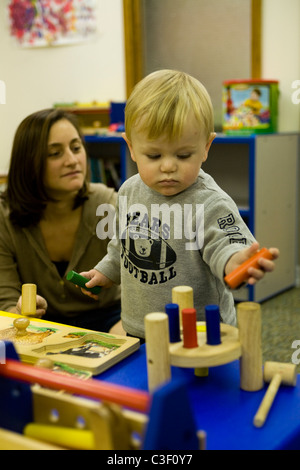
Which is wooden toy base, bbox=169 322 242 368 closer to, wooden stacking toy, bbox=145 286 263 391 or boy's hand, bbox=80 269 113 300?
wooden stacking toy, bbox=145 286 263 391

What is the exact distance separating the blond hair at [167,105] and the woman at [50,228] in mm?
575

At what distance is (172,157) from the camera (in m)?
0.81

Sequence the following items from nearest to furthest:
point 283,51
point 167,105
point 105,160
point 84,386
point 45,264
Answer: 1. point 84,386
2. point 167,105
3. point 45,264
4. point 283,51
5. point 105,160

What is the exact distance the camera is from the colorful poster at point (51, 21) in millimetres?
3270

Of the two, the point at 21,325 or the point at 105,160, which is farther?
the point at 105,160

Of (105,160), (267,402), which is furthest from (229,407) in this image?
(105,160)

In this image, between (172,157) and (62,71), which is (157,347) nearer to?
(172,157)

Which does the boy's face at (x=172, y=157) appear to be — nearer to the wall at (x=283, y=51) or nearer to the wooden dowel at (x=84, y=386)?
the wooden dowel at (x=84, y=386)

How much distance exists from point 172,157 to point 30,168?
26.6 inches

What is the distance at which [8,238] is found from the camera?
1394 mm

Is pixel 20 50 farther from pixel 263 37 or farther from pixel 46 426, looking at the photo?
pixel 46 426

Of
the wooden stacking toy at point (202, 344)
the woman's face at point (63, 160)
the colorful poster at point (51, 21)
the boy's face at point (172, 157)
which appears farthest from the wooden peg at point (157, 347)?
the colorful poster at point (51, 21)

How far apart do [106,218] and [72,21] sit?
2.27 meters


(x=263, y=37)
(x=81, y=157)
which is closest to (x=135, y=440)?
(x=81, y=157)
